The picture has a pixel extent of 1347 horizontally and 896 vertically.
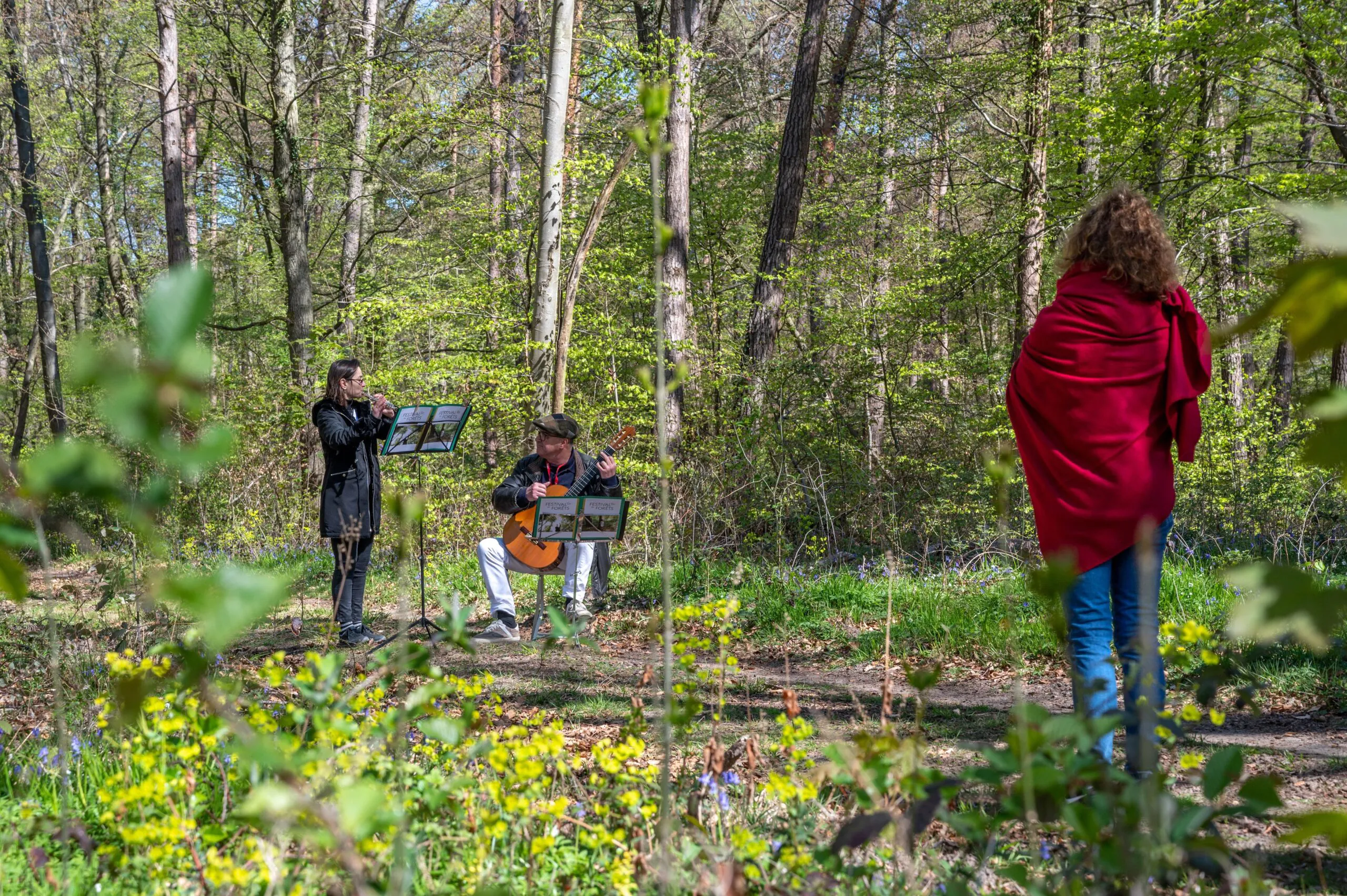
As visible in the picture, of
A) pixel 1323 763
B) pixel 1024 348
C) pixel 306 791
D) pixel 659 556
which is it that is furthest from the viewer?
pixel 659 556

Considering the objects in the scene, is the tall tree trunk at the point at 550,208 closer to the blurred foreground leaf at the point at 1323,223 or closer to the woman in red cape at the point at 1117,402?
the woman in red cape at the point at 1117,402

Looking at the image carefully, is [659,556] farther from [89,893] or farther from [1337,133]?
[1337,133]

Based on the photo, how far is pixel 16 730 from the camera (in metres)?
3.76

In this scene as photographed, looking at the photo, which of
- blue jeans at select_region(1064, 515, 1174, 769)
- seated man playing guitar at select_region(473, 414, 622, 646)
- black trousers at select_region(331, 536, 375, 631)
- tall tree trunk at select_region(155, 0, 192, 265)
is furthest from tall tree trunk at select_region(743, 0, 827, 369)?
blue jeans at select_region(1064, 515, 1174, 769)

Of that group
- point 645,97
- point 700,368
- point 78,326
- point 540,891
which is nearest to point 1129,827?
point 645,97

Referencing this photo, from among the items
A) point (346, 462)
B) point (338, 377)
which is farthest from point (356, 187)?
point (346, 462)

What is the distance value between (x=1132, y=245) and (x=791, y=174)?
8635 mm

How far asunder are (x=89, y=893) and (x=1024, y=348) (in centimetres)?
293

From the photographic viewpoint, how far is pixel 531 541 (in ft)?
19.7

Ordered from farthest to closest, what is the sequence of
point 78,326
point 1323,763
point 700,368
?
1. point 78,326
2. point 700,368
3. point 1323,763

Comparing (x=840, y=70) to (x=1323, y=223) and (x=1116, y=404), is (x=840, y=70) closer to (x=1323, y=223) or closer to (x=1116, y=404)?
(x=1116, y=404)

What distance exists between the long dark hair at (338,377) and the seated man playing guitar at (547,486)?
1.10 meters

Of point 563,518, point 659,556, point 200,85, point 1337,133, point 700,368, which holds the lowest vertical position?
point 659,556

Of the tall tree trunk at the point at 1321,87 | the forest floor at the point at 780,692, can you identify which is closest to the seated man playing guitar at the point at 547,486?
the forest floor at the point at 780,692
